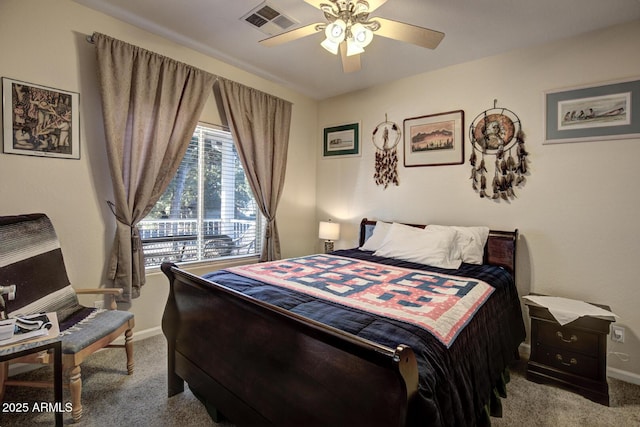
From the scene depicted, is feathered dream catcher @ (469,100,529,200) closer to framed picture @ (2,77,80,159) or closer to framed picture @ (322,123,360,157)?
framed picture @ (322,123,360,157)

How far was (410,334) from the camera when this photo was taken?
1.24 metres

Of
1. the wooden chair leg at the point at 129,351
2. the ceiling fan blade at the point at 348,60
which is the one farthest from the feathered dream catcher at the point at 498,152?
the wooden chair leg at the point at 129,351

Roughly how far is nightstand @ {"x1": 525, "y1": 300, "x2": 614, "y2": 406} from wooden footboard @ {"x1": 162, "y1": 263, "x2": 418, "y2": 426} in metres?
1.79

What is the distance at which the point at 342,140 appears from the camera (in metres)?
3.98

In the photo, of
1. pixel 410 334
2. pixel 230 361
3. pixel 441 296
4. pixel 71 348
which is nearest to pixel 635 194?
pixel 441 296

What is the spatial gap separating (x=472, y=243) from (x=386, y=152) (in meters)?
1.43

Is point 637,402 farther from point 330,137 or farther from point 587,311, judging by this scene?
point 330,137

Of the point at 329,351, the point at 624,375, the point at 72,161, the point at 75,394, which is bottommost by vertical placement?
the point at 624,375


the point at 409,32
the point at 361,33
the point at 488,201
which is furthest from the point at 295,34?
the point at 488,201

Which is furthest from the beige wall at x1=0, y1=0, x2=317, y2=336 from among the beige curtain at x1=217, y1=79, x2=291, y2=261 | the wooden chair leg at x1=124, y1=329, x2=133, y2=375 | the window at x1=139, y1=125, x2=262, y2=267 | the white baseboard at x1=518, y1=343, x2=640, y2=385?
the white baseboard at x1=518, y1=343, x2=640, y2=385

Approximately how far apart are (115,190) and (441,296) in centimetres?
245

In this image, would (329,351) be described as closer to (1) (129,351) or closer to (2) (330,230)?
(1) (129,351)

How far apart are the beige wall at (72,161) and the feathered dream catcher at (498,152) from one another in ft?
9.35

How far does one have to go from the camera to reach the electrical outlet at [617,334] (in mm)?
2309
